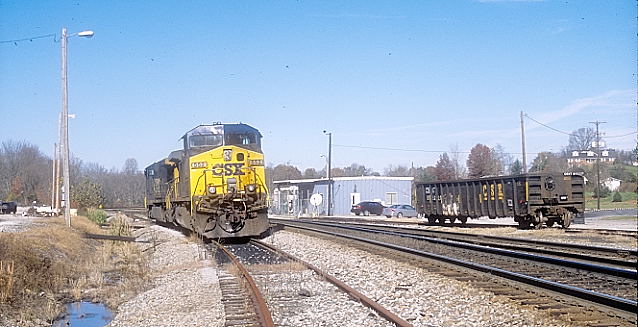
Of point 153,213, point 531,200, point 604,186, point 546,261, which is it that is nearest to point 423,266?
point 546,261

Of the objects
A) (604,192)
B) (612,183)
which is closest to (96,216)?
(604,192)

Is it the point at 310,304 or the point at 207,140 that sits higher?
the point at 207,140

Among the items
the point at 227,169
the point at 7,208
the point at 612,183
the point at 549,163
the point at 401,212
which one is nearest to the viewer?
the point at 227,169

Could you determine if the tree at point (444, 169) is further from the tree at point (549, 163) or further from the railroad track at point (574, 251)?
the railroad track at point (574, 251)

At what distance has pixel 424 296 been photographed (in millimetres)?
9906

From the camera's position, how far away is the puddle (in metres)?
10.3

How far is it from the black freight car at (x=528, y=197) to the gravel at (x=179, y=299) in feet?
49.3

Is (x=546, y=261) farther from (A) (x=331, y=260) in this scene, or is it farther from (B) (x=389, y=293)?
(A) (x=331, y=260)

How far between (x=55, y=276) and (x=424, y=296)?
8.70 meters

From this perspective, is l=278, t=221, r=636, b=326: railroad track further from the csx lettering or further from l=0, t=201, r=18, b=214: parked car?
l=0, t=201, r=18, b=214: parked car

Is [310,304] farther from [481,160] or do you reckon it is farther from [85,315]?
[481,160]

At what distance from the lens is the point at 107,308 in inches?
454

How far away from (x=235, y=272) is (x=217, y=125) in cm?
1000

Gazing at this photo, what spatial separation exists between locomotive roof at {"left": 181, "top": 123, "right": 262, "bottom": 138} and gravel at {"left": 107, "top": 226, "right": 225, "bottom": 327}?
5.90 meters
